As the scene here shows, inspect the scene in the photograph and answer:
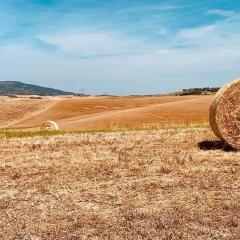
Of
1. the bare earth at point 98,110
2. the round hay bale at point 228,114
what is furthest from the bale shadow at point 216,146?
the bare earth at point 98,110

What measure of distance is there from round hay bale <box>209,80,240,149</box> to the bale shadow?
19 centimetres

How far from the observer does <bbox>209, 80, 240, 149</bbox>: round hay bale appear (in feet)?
62.5

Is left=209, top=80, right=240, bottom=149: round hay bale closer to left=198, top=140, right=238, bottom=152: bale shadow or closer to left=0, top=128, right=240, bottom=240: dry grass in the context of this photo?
left=198, top=140, right=238, bottom=152: bale shadow

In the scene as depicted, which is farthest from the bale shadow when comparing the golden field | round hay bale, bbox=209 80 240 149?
round hay bale, bbox=209 80 240 149

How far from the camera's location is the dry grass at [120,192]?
9.25 m

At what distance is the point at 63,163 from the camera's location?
16.3m

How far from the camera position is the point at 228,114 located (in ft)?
63.9

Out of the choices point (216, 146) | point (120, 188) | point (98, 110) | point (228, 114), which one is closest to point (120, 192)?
point (120, 188)

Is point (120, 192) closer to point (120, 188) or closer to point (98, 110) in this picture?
point (120, 188)

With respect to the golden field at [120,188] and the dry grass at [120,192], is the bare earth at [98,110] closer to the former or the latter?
the golden field at [120,188]

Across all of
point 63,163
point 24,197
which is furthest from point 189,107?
point 24,197

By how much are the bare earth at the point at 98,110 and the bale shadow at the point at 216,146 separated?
98.7ft

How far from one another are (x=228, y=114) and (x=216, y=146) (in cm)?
127

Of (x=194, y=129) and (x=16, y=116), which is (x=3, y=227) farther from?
(x=16, y=116)
